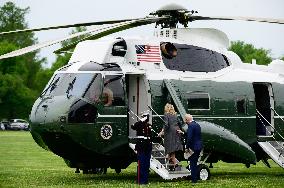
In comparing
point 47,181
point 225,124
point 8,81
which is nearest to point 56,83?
point 47,181

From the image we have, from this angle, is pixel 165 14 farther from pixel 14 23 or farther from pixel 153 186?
pixel 14 23

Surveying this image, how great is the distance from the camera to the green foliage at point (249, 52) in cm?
9725

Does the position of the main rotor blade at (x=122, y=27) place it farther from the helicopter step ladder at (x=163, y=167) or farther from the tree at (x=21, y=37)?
the tree at (x=21, y=37)

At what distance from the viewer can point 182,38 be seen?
814 inches

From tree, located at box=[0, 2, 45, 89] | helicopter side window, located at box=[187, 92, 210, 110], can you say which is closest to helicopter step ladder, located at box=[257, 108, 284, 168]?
helicopter side window, located at box=[187, 92, 210, 110]

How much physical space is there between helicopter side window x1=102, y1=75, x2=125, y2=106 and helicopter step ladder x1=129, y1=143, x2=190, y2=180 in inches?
48.8

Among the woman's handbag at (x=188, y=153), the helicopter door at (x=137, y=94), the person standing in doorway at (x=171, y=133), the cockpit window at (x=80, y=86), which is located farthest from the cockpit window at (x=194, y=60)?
the woman's handbag at (x=188, y=153)

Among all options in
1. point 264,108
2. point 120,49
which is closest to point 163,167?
point 120,49

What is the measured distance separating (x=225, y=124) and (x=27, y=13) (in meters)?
87.6

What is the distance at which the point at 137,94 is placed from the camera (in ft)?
63.9

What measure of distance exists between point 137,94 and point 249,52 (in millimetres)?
89834

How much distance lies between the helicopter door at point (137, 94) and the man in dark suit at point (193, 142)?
1.44m

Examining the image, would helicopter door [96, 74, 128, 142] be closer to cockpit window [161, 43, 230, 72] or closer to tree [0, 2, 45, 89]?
cockpit window [161, 43, 230, 72]

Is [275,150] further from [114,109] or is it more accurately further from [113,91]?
[113,91]
